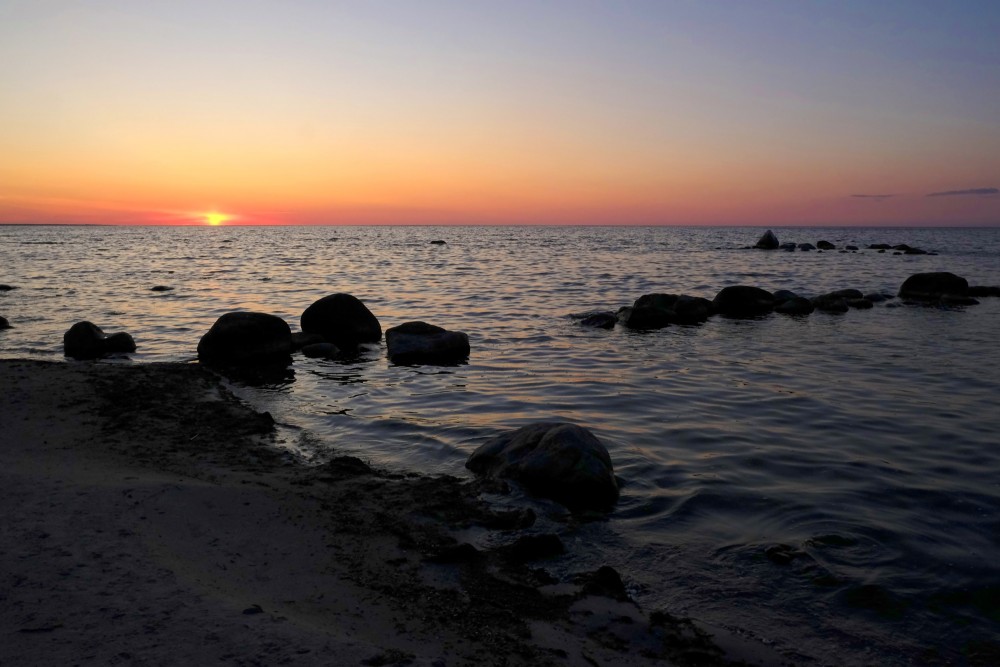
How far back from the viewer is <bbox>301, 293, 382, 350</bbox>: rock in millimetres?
15711

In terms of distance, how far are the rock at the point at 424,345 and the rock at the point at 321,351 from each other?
1.21 meters

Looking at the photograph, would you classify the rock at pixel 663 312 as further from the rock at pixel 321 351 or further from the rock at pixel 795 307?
the rock at pixel 321 351

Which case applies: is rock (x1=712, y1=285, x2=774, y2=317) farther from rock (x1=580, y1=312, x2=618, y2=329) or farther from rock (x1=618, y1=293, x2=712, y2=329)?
rock (x1=580, y1=312, x2=618, y2=329)

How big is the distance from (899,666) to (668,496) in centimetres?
278

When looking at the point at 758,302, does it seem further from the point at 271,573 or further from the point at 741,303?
the point at 271,573

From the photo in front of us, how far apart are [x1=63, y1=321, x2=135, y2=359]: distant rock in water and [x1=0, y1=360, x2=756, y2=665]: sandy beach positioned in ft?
21.1

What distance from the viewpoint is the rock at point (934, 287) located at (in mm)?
23562

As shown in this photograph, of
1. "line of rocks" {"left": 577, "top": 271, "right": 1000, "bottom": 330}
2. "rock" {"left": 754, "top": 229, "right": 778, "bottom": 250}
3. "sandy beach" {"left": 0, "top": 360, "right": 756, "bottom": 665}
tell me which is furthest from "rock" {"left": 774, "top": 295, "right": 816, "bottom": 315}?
"rock" {"left": 754, "top": 229, "right": 778, "bottom": 250}

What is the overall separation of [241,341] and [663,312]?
1123 cm

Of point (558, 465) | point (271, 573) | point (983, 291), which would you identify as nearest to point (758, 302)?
point (983, 291)

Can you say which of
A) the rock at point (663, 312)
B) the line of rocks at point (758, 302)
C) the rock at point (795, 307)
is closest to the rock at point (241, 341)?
the line of rocks at point (758, 302)

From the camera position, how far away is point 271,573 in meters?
4.82

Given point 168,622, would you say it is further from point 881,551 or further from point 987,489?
point 987,489

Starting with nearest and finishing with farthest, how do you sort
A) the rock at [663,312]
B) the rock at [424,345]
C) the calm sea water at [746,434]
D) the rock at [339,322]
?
1. the calm sea water at [746,434]
2. the rock at [424,345]
3. the rock at [339,322]
4. the rock at [663,312]
